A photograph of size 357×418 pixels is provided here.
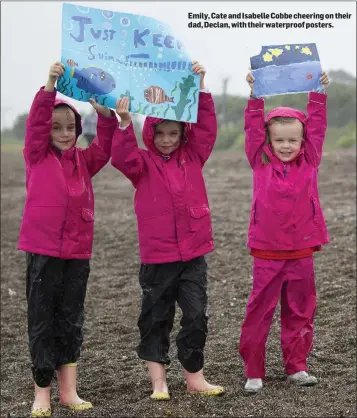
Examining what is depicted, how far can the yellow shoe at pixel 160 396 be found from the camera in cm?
435

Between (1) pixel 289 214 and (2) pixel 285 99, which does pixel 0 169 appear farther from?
(1) pixel 289 214

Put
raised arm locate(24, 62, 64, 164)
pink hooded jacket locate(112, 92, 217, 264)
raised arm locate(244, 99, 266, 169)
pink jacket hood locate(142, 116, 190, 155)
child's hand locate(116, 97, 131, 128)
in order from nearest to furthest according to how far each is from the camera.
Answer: raised arm locate(24, 62, 64, 164)
child's hand locate(116, 97, 131, 128)
pink hooded jacket locate(112, 92, 217, 264)
pink jacket hood locate(142, 116, 190, 155)
raised arm locate(244, 99, 266, 169)

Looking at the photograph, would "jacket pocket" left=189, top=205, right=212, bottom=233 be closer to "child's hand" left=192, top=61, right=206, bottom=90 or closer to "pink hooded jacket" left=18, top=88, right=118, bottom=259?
"pink hooded jacket" left=18, top=88, right=118, bottom=259

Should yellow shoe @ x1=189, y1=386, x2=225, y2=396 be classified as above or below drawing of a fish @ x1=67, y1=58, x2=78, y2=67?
below

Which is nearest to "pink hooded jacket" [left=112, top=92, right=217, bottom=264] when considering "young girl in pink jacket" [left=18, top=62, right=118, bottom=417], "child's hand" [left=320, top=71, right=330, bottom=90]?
"young girl in pink jacket" [left=18, top=62, right=118, bottom=417]

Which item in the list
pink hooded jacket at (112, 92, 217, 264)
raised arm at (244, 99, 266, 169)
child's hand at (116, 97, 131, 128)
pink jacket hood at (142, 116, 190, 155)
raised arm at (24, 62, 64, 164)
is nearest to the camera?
raised arm at (24, 62, 64, 164)

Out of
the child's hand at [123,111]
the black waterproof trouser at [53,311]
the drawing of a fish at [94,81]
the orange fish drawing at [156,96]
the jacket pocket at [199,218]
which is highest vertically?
the drawing of a fish at [94,81]

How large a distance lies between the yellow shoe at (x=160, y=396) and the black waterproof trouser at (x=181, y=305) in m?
0.17

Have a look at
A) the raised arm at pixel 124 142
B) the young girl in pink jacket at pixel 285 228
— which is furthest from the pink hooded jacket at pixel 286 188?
the raised arm at pixel 124 142

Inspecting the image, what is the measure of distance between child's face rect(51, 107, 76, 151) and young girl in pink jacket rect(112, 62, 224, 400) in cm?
28

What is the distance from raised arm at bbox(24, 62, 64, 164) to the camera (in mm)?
4164

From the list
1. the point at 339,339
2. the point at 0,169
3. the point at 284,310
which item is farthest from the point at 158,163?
the point at 0,169

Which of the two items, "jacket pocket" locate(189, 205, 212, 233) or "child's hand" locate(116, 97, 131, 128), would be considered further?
"jacket pocket" locate(189, 205, 212, 233)

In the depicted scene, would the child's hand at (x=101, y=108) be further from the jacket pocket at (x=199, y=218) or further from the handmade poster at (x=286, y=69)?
the handmade poster at (x=286, y=69)
